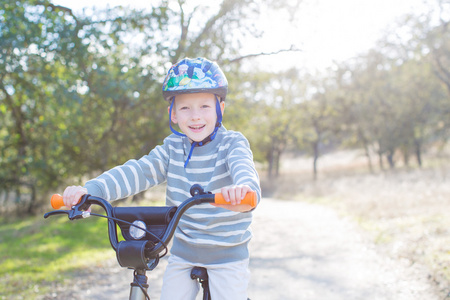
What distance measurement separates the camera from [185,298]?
246 cm

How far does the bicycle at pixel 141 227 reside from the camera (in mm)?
1794

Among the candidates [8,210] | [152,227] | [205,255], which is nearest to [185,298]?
[205,255]

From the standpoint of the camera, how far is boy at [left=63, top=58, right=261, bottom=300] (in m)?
2.42

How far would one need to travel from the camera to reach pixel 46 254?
755cm

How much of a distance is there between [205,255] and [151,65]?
7.57 m

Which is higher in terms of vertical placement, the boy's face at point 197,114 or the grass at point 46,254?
the boy's face at point 197,114

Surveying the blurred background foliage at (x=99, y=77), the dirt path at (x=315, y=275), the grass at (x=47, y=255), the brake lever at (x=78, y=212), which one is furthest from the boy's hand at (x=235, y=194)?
the blurred background foliage at (x=99, y=77)

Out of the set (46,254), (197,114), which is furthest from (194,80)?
(46,254)

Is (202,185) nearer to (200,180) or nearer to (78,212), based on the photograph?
(200,180)

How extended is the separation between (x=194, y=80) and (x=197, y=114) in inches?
8.1

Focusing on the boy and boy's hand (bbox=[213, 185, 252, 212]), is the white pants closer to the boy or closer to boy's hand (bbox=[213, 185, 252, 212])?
the boy

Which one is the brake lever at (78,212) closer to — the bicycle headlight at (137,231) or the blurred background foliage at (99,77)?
the bicycle headlight at (137,231)

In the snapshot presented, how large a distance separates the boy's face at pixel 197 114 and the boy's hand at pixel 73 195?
0.75 meters

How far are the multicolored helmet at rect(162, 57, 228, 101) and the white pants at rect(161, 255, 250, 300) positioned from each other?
102 cm
